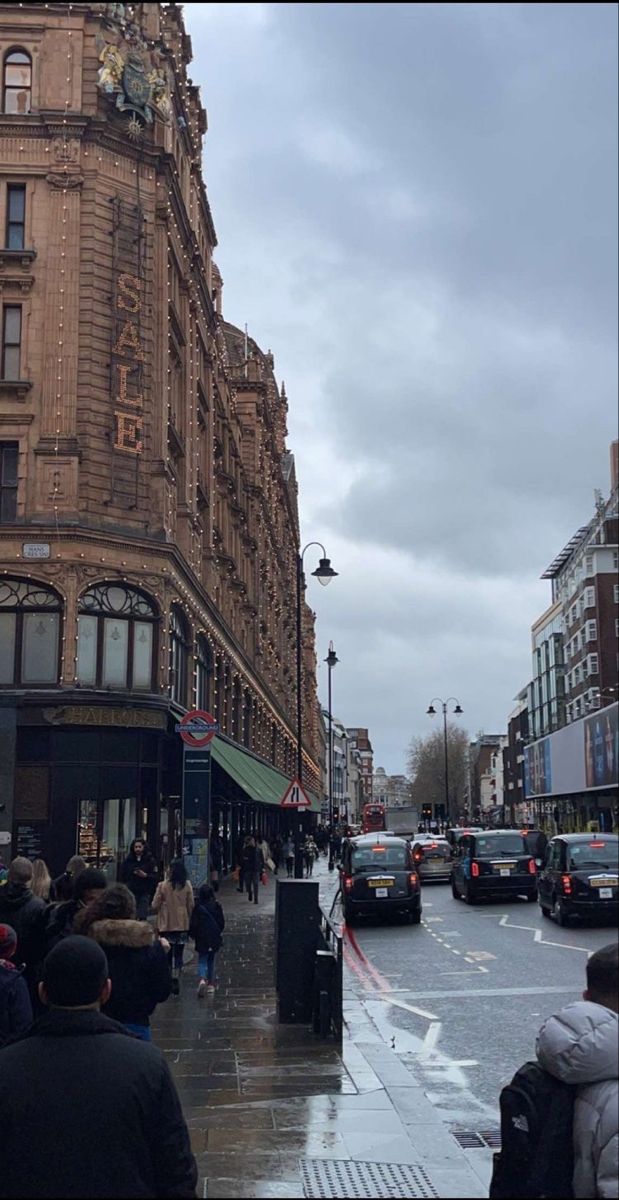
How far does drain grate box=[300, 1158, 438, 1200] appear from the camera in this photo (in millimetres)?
6641

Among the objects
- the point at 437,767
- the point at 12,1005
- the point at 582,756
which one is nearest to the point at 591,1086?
the point at 12,1005

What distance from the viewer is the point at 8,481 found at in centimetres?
2864

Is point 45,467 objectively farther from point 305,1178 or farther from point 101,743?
point 305,1178

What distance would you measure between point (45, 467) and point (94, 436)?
4.57ft

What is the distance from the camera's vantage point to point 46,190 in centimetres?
2969

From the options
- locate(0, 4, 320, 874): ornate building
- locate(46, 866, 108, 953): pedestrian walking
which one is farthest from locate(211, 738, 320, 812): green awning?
locate(46, 866, 108, 953): pedestrian walking

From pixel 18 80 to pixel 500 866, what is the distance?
2253cm

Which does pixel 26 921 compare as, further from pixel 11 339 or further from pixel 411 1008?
pixel 11 339

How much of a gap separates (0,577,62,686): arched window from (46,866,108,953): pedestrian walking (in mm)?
19988

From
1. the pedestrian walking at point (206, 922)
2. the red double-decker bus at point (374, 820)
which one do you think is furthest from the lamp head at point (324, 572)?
the red double-decker bus at point (374, 820)

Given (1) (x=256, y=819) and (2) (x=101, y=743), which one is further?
(1) (x=256, y=819)

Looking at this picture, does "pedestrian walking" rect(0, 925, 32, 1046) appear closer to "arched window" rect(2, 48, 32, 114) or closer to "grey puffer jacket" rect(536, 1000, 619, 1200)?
"grey puffer jacket" rect(536, 1000, 619, 1200)

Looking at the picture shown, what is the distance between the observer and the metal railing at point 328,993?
467 inches

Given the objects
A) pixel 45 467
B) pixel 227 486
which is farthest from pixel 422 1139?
pixel 227 486
